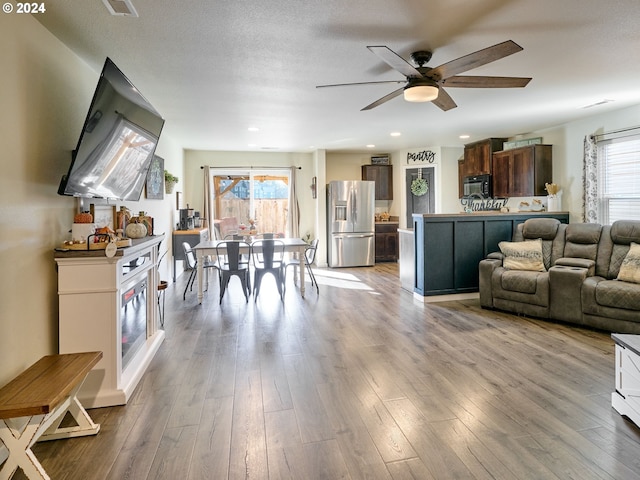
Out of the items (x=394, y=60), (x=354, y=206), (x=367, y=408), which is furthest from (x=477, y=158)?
(x=367, y=408)

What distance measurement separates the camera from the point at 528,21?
8.26ft

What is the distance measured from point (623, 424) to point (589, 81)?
325 centimetres

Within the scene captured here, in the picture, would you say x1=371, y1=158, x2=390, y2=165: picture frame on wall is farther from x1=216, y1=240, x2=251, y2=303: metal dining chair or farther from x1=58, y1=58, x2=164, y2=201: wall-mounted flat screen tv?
x1=58, y1=58, x2=164, y2=201: wall-mounted flat screen tv

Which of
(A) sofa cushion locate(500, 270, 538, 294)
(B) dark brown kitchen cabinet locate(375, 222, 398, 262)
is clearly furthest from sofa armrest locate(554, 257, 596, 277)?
(B) dark brown kitchen cabinet locate(375, 222, 398, 262)

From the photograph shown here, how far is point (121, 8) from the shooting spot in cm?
223

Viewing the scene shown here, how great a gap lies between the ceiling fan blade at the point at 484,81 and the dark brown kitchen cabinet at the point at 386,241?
5697 mm

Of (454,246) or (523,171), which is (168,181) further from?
(523,171)

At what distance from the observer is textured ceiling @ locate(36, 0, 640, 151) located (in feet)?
7.72

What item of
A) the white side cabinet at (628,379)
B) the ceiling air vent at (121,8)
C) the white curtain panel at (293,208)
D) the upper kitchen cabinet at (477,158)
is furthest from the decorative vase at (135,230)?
the upper kitchen cabinet at (477,158)

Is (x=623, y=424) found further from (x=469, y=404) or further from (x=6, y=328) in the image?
(x=6, y=328)

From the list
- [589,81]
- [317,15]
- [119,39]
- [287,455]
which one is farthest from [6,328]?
[589,81]

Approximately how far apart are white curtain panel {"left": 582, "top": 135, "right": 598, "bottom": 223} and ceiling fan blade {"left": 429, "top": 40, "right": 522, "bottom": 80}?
3756mm

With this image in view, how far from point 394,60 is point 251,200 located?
6.36m

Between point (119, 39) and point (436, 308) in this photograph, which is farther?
point (436, 308)
